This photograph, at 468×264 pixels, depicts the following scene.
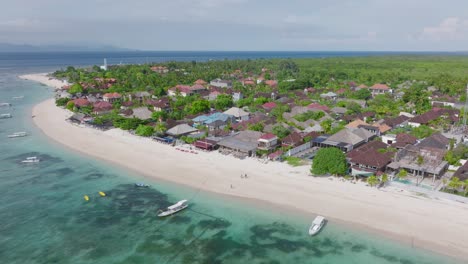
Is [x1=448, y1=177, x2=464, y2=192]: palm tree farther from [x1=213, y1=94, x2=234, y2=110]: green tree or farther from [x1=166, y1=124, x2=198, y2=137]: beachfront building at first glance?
[x1=213, y1=94, x2=234, y2=110]: green tree

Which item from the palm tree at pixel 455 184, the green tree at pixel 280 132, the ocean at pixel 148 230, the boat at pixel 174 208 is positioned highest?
the green tree at pixel 280 132

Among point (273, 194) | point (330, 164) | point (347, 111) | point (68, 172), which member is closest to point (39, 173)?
point (68, 172)

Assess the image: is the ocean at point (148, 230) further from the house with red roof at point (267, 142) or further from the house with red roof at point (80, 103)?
the house with red roof at point (80, 103)

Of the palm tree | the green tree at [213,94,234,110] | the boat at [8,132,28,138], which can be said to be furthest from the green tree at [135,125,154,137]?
the palm tree

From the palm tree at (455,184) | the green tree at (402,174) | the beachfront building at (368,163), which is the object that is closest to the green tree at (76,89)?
the beachfront building at (368,163)

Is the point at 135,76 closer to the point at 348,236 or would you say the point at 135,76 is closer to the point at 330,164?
the point at 330,164

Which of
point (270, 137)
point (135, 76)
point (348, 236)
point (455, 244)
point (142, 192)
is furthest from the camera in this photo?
point (135, 76)

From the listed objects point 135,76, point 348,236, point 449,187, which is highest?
point 135,76
